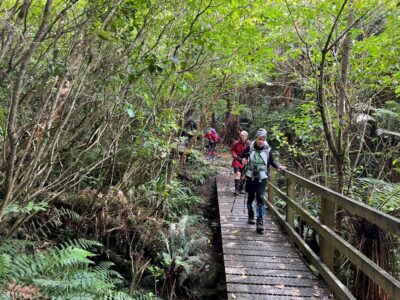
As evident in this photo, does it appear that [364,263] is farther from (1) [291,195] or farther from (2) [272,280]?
(1) [291,195]

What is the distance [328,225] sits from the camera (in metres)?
4.77

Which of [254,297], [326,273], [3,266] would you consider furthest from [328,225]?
[3,266]

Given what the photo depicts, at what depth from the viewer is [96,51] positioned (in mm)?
4699

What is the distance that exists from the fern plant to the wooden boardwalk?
157 centimetres

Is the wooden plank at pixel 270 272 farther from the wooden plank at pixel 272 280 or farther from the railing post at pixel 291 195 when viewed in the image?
the railing post at pixel 291 195

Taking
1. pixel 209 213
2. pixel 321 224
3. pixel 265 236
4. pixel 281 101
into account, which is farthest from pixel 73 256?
pixel 281 101

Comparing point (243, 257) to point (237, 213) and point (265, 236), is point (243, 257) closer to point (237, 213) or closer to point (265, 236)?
point (265, 236)

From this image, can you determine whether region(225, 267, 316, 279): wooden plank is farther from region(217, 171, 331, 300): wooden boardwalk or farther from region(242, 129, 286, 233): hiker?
region(242, 129, 286, 233): hiker

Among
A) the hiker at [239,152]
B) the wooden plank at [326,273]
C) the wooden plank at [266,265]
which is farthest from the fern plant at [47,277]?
the hiker at [239,152]

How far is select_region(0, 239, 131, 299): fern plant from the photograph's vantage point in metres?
3.78

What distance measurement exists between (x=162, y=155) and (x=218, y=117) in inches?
742

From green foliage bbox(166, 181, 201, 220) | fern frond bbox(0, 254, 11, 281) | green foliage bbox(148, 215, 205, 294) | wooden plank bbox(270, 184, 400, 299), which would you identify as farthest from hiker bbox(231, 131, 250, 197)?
fern frond bbox(0, 254, 11, 281)

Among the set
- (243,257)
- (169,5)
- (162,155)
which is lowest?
(243,257)

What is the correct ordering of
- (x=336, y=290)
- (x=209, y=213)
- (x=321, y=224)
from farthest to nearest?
(x=209, y=213) < (x=321, y=224) < (x=336, y=290)
